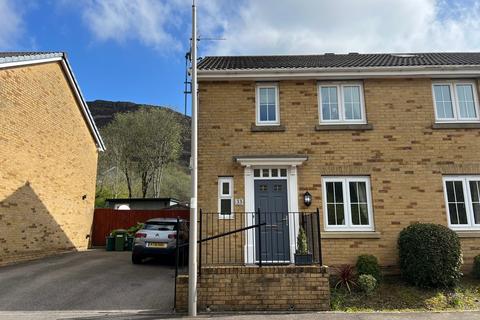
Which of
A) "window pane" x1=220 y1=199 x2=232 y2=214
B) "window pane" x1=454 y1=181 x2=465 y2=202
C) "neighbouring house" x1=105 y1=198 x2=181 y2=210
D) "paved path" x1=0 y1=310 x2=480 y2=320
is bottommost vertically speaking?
"paved path" x1=0 y1=310 x2=480 y2=320

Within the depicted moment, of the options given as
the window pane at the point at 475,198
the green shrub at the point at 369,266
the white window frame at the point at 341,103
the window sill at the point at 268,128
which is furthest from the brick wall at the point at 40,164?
the window pane at the point at 475,198

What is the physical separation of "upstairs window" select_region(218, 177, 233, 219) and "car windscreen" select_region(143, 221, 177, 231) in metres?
2.67

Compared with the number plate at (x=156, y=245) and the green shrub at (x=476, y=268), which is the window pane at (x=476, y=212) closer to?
the green shrub at (x=476, y=268)

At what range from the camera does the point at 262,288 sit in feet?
24.6

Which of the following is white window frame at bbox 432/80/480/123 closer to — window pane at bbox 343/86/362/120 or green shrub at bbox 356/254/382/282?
window pane at bbox 343/86/362/120

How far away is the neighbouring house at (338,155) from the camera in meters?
10.2

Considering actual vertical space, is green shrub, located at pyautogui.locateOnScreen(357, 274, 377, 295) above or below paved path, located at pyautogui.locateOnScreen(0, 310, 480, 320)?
above

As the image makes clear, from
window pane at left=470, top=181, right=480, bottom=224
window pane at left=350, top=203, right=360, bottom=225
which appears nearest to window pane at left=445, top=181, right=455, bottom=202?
window pane at left=470, top=181, right=480, bottom=224

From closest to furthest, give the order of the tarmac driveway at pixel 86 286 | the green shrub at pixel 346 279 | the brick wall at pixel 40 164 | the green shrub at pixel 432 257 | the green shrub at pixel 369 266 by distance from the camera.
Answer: the tarmac driveway at pixel 86 286 < the green shrub at pixel 432 257 < the green shrub at pixel 346 279 < the green shrub at pixel 369 266 < the brick wall at pixel 40 164

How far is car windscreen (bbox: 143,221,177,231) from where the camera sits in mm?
12375

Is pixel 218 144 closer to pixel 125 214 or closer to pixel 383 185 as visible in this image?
pixel 383 185

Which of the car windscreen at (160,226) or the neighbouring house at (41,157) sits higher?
the neighbouring house at (41,157)

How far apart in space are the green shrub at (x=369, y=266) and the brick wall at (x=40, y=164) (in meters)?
10.5

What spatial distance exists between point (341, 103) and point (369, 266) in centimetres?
450
